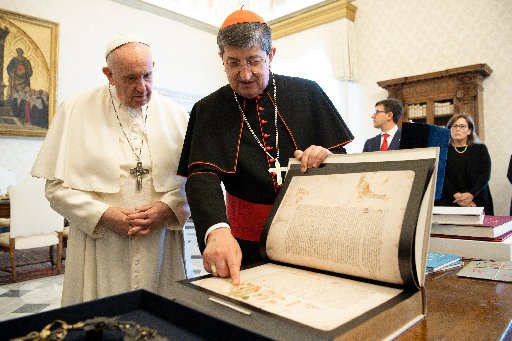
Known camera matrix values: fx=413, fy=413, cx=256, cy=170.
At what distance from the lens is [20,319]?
521 millimetres

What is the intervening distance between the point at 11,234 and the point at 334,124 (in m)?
4.17

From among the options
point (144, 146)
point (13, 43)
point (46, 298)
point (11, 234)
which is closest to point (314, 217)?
point (144, 146)

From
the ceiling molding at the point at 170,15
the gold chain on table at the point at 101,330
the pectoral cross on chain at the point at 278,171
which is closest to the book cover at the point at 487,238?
the pectoral cross on chain at the point at 278,171

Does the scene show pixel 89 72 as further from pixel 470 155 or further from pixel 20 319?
Answer: pixel 20 319

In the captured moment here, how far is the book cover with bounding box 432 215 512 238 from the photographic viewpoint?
1.23m

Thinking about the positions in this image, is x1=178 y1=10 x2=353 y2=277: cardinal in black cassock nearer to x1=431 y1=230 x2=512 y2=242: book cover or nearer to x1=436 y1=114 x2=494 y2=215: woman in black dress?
x1=431 y1=230 x2=512 y2=242: book cover

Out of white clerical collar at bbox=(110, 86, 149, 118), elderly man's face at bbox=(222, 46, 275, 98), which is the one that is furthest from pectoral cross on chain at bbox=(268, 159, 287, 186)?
white clerical collar at bbox=(110, 86, 149, 118)

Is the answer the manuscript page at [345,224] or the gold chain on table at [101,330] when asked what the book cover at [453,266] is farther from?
the gold chain on table at [101,330]

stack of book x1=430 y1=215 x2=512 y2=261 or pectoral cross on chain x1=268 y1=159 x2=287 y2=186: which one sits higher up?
pectoral cross on chain x1=268 y1=159 x2=287 y2=186

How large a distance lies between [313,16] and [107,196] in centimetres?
728

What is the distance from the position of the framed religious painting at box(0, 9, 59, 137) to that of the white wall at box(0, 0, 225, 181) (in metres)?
0.15

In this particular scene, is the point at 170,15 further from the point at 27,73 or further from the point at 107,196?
the point at 107,196

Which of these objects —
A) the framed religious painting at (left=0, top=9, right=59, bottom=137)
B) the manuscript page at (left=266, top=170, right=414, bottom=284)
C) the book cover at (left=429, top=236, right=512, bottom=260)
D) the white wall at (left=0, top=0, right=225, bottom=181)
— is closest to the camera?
the manuscript page at (left=266, top=170, right=414, bottom=284)

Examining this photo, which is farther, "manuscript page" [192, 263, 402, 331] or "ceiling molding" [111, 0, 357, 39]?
"ceiling molding" [111, 0, 357, 39]
